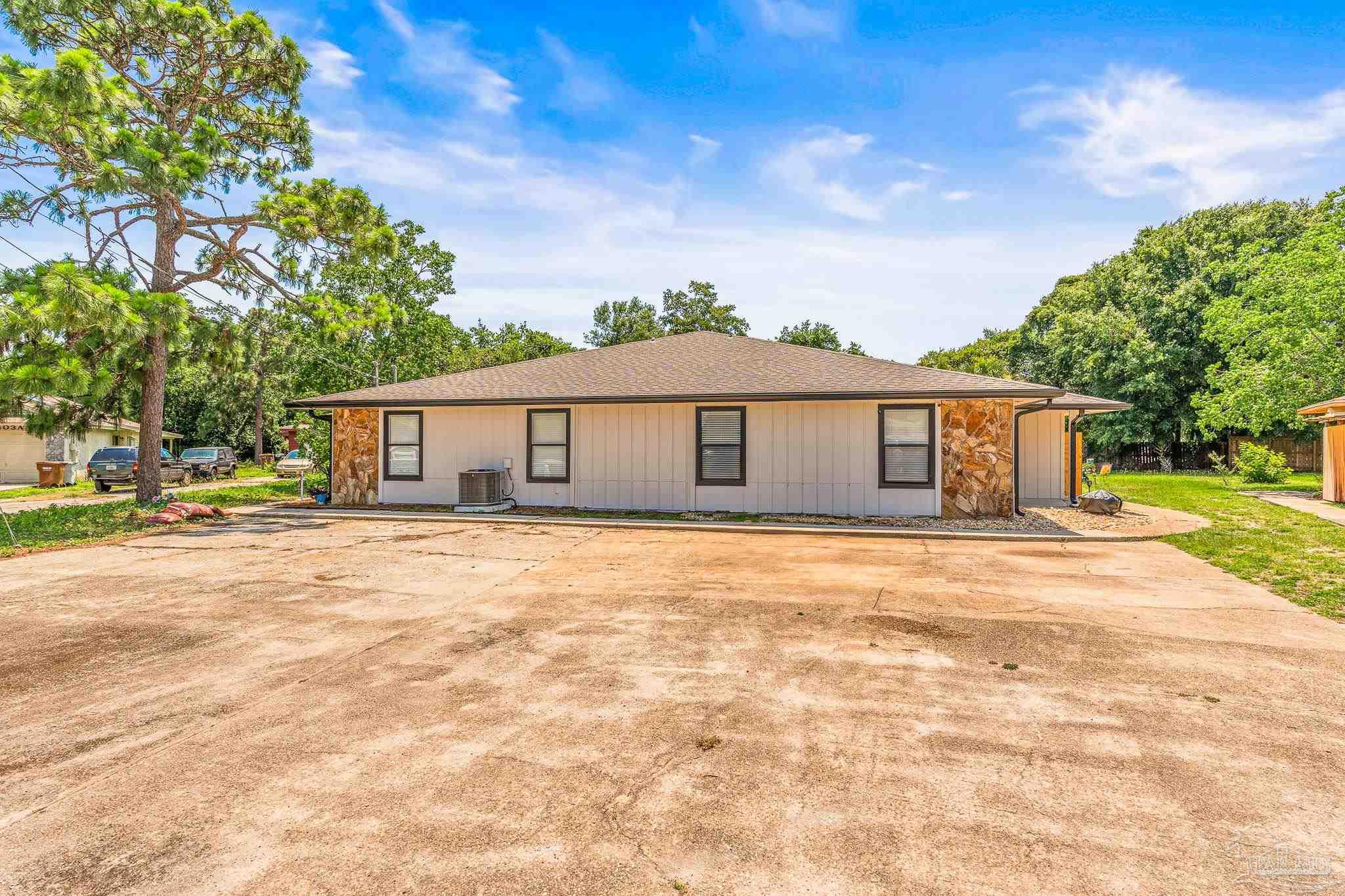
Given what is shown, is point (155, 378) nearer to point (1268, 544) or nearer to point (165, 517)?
point (165, 517)

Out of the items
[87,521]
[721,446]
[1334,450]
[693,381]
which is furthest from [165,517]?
[1334,450]

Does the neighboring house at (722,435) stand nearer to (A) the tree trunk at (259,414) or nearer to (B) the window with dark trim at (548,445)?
(B) the window with dark trim at (548,445)

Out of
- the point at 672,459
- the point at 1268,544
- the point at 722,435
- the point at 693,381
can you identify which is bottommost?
the point at 1268,544

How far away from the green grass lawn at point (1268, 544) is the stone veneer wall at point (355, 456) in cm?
1475

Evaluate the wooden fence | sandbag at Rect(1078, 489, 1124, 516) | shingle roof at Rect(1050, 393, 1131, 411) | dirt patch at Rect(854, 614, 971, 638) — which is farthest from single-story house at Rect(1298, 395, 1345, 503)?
dirt patch at Rect(854, 614, 971, 638)

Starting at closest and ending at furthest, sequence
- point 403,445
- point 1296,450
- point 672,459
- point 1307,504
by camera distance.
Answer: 1. point 672,459
2. point 1307,504
3. point 403,445
4. point 1296,450

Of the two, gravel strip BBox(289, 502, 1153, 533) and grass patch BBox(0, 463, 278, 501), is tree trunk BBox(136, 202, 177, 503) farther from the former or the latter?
grass patch BBox(0, 463, 278, 501)

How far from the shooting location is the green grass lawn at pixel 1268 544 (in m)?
6.50

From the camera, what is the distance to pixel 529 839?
2.44 m

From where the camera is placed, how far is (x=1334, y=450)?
14734mm

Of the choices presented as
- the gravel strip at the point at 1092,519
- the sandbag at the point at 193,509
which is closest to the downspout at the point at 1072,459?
the gravel strip at the point at 1092,519

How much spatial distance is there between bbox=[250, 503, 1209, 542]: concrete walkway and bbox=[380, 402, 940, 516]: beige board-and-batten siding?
3.65ft

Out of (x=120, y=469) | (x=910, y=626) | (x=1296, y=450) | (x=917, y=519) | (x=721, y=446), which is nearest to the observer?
(x=910, y=626)

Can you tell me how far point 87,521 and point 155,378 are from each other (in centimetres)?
356
